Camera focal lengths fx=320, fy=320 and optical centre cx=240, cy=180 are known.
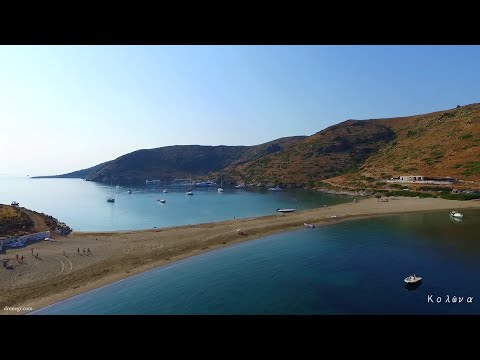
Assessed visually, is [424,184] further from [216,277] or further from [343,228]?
[216,277]

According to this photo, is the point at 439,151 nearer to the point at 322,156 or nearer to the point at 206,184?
the point at 322,156

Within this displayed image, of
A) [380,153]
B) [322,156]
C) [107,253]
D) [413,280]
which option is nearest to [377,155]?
[380,153]

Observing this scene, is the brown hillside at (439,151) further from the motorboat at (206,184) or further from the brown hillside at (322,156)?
the motorboat at (206,184)

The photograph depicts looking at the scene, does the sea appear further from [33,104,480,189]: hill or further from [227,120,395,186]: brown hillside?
[227,120,395,186]: brown hillside

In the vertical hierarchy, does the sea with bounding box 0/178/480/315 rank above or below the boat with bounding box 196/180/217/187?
below

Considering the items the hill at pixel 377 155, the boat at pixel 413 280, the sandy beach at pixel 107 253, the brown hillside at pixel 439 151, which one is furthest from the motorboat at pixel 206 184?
the boat at pixel 413 280

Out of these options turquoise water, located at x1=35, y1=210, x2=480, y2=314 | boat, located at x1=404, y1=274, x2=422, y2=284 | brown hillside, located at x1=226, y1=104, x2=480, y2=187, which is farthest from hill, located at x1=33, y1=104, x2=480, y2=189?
boat, located at x1=404, y1=274, x2=422, y2=284
